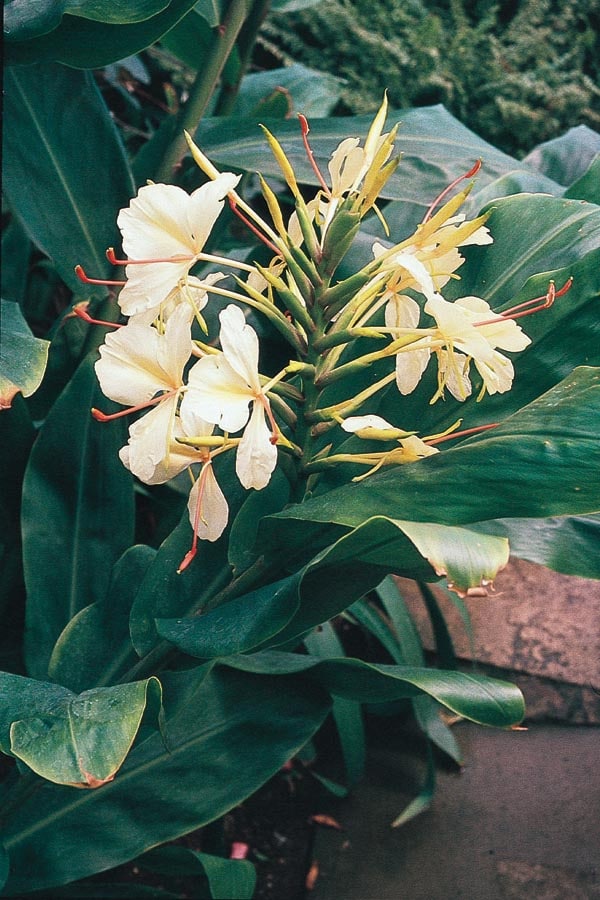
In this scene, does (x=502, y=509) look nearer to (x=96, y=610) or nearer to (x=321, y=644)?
(x=96, y=610)

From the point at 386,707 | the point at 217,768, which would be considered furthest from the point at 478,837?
the point at 217,768

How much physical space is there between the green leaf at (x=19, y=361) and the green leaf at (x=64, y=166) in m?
0.28

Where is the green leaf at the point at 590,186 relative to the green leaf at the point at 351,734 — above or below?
above

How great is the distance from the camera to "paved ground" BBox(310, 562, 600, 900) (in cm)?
108

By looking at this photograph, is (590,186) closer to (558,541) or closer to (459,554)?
(558,541)

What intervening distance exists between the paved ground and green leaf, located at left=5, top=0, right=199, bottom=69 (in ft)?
2.94

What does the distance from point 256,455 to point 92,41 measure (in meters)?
0.58

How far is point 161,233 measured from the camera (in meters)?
0.56

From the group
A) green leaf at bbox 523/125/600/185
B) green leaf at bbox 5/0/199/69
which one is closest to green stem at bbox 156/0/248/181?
green leaf at bbox 5/0/199/69

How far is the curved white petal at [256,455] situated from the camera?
50 centimetres

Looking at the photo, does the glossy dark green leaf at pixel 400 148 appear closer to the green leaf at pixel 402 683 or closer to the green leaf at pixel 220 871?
the green leaf at pixel 402 683

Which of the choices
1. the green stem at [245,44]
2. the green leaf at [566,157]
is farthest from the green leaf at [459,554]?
the green stem at [245,44]

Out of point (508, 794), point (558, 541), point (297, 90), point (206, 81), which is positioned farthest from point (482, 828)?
point (297, 90)

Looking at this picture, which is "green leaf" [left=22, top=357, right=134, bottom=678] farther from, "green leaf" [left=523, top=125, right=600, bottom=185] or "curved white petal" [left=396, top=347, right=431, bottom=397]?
"green leaf" [left=523, top=125, right=600, bottom=185]
